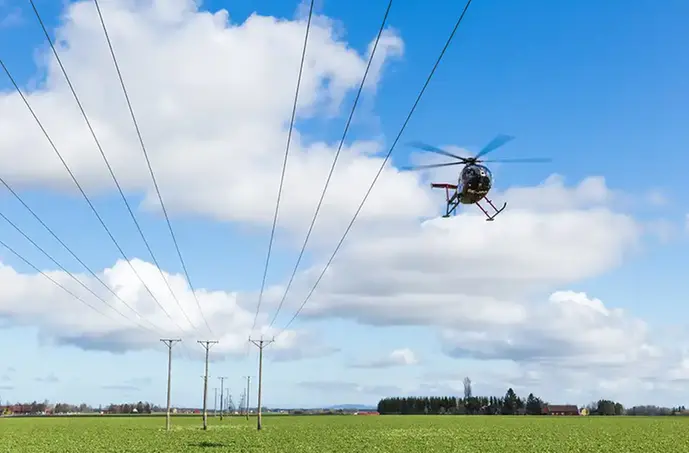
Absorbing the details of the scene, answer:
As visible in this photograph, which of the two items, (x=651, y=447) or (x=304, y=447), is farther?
(x=651, y=447)

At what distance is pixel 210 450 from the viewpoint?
57.5 m

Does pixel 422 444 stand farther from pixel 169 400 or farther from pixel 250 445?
pixel 169 400

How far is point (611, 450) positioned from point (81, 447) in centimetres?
4120

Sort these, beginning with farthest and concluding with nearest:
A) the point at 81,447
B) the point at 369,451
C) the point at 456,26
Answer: the point at 81,447 < the point at 369,451 < the point at 456,26

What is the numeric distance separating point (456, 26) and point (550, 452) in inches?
1932

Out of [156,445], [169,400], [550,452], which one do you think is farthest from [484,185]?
[169,400]

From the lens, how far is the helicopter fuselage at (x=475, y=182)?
1401 inches

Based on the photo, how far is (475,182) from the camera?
35.6 metres

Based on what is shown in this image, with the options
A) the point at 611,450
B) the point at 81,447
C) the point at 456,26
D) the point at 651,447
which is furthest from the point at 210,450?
the point at 456,26

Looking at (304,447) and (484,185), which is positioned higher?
(484,185)

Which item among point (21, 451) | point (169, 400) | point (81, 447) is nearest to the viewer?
point (21, 451)

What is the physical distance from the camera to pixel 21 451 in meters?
61.3

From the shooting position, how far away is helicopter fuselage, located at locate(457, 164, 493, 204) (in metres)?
35.6

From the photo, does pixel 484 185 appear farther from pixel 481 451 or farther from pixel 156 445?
pixel 156 445
